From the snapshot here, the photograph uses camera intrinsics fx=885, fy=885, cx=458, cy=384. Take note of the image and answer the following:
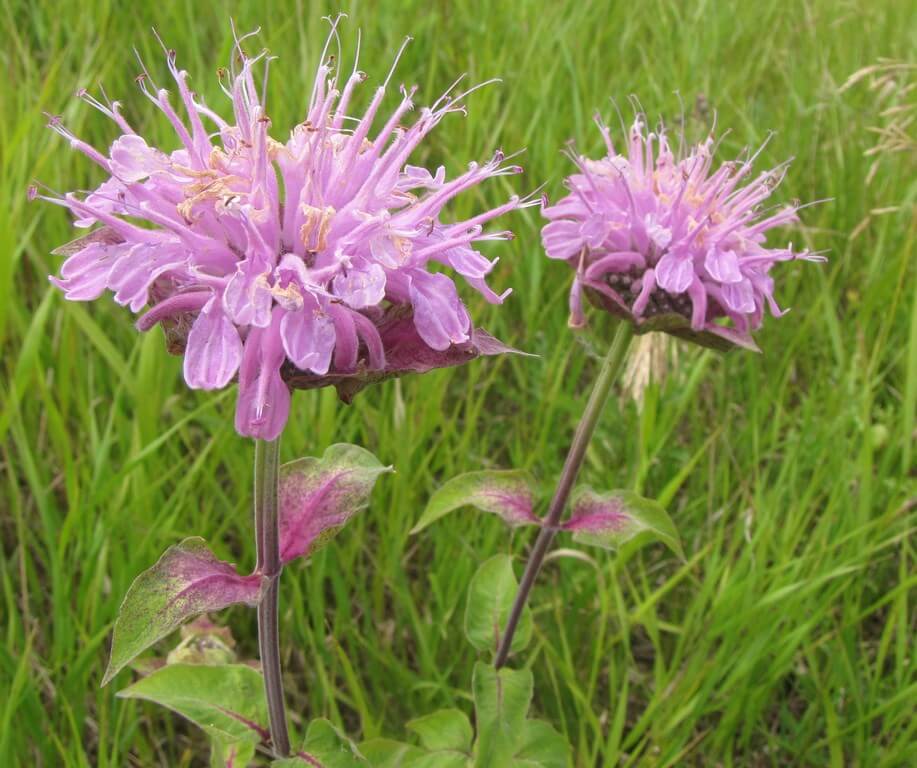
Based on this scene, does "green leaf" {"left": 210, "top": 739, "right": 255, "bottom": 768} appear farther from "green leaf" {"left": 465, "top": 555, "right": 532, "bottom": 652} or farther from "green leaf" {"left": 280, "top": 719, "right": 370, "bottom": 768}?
"green leaf" {"left": 465, "top": 555, "right": 532, "bottom": 652}

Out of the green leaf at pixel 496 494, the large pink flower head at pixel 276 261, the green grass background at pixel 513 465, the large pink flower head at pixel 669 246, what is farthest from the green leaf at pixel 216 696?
the large pink flower head at pixel 669 246

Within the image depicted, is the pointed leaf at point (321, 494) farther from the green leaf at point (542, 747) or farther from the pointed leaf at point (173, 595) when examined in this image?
the green leaf at point (542, 747)

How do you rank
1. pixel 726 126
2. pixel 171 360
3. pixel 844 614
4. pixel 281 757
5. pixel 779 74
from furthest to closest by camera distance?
pixel 779 74 → pixel 726 126 → pixel 171 360 → pixel 844 614 → pixel 281 757

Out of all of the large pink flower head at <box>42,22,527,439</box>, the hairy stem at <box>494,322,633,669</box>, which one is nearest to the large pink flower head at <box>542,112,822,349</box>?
the hairy stem at <box>494,322,633,669</box>

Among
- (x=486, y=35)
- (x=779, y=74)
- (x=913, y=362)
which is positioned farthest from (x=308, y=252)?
(x=779, y=74)

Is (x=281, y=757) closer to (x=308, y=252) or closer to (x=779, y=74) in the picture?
(x=308, y=252)

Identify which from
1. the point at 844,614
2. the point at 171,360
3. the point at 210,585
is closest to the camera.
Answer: the point at 210,585
